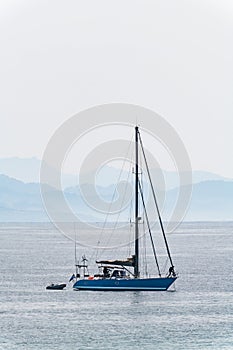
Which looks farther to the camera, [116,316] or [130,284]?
[130,284]

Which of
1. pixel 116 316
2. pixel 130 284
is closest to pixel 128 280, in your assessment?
pixel 130 284

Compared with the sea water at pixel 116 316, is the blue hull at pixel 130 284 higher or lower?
higher

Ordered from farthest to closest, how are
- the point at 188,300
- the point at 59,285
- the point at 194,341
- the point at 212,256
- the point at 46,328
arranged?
the point at 212,256 < the point at 59,285 < the point at 188,300 < the point at 46,328 < the point at 194,341

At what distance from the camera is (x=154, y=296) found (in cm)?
9875

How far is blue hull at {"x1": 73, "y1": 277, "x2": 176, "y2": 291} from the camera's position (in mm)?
100938

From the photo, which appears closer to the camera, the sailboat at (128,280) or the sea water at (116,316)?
the sea water at (116,316)

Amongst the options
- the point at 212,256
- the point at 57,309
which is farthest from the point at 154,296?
the point at 212,256

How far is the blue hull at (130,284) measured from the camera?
331 ft

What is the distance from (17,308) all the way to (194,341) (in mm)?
21691

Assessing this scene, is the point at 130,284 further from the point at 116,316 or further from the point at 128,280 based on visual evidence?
the point at 116,316

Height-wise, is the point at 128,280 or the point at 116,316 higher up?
the point at 128,280

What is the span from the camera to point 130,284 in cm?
10125

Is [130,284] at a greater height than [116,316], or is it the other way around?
[130,284]

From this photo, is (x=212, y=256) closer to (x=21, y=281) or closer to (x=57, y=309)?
(x=21, y=281)
